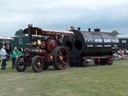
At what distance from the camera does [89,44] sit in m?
15.9

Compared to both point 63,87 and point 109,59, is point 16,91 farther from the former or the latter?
point 109,59

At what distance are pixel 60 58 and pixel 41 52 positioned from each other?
3.73 ft

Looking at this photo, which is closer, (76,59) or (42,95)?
(42,95)

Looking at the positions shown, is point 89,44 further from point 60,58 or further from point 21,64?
point 21,64

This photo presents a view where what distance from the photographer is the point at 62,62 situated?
45.6 feet

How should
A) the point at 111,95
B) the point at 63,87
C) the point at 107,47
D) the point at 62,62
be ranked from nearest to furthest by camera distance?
the point at 111,95
the point at 63,87
the point at 62,62
the point at 107,47

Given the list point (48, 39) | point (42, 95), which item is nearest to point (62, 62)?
point (48, 39)

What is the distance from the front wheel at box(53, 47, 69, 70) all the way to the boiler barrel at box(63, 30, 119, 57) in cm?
198

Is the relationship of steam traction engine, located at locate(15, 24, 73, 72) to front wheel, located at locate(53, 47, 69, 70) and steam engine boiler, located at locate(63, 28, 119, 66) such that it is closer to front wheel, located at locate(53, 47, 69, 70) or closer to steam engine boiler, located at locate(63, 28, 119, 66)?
front wheel, located at locate(53, 47, 69, 70)

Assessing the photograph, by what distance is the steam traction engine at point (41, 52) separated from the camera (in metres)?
12.8

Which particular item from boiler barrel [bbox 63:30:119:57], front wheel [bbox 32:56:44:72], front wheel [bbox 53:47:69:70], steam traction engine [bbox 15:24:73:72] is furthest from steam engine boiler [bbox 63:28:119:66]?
front wheel [bbox 32:56:44:72]

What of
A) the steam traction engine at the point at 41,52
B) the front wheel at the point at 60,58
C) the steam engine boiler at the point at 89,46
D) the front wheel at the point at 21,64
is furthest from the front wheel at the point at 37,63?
the steam engine boiler at the point at 89,46

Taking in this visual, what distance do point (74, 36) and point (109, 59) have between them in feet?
10.4

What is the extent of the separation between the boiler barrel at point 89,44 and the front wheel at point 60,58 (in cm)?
198
